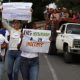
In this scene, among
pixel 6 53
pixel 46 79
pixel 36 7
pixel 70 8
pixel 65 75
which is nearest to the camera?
pixel 6 53

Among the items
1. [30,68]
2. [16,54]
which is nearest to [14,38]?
[16,54]

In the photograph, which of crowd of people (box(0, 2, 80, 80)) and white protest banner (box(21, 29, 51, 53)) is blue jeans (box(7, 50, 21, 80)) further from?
white protest banner (box(21, 29, 51, 53))

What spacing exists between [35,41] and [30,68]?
Answer: 555 mm

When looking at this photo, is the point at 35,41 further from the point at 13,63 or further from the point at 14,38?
the point at 13,63

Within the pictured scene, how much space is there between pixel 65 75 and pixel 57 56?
21.7 feet

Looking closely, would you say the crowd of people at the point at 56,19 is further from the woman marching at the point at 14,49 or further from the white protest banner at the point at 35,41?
the white protest banner at the point at 35,41

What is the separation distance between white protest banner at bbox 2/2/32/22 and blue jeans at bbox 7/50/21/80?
925 mm

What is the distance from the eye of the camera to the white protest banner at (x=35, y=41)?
7.49 metres

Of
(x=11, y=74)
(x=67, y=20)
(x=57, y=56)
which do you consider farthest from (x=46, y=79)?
(x=67, y=20)

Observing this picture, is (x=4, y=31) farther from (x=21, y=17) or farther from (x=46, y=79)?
(x=46, y=79)

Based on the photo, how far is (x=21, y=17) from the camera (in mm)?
7535

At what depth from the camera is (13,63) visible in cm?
837

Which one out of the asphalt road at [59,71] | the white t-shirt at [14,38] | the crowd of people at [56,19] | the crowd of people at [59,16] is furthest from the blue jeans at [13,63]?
the crowd of people at [59,16]

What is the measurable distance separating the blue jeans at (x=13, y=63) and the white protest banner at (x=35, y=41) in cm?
58
